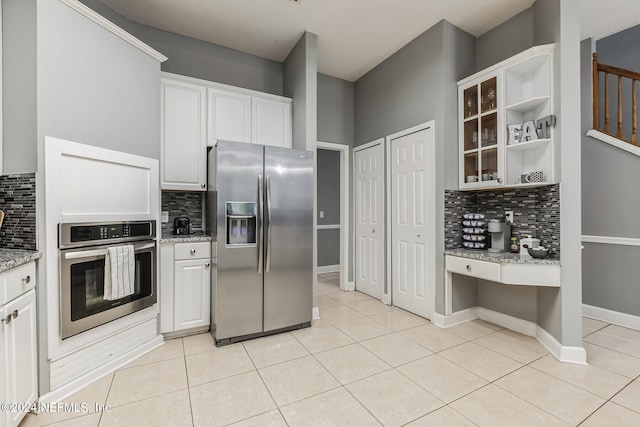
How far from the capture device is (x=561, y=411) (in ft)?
5.53

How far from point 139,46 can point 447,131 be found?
2963 millimetres

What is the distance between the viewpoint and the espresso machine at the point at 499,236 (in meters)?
2.80

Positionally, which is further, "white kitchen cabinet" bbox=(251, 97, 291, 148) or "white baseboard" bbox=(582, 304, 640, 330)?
"white kitchen cabinet" bbox=(251, 97, 291, 148)

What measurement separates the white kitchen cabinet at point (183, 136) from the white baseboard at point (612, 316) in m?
4.42

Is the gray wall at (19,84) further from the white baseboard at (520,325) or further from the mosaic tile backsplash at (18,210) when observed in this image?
the white baseboard at (520,325)

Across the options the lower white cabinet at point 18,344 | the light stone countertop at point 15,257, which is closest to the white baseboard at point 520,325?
the lower white cabinet at point 18,344

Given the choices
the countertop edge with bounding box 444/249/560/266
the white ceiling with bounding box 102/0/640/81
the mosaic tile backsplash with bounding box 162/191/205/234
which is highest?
the white ceiling with bounding box 102/0/640/81

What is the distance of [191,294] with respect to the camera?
271 cm

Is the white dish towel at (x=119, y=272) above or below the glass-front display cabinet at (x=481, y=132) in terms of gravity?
below

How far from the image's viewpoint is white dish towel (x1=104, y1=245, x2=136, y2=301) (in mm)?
2064

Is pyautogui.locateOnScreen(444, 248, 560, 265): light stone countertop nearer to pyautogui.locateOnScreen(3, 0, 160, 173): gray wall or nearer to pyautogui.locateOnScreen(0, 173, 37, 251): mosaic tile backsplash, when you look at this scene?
pyautogui.locateOnScreen(3, 0, 160, 173): gray wall

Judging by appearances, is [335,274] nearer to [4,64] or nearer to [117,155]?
[117,155]

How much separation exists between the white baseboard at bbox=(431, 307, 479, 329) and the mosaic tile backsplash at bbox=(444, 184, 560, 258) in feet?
2.38

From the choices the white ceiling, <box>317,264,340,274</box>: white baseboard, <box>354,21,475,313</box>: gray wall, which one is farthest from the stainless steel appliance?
<box>317,264,340,274</box>: white baseboard
